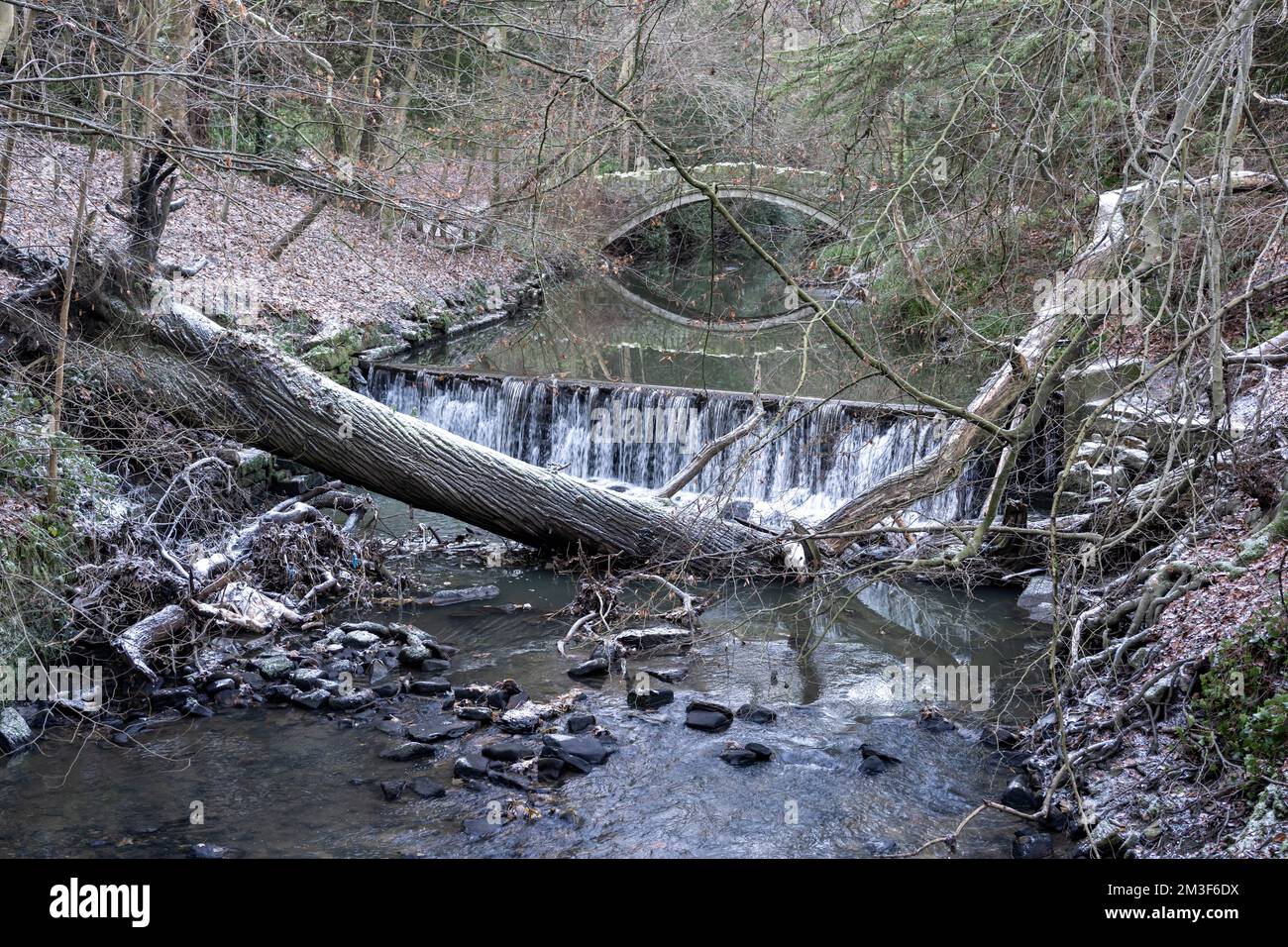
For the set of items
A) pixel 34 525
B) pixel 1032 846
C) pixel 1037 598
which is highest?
pixel 34 525

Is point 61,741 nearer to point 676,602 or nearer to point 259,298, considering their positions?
point 676,602

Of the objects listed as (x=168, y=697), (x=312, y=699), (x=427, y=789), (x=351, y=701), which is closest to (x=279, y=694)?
(x=312, y=699)

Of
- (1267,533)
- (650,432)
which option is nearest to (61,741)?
(1267,533)

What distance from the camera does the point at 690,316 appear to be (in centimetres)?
2164

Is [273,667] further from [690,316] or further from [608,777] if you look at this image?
[690,316]

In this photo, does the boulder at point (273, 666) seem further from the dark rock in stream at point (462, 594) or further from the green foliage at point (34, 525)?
the dark rock in stream at point (462, 594)

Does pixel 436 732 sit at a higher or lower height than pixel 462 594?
lower

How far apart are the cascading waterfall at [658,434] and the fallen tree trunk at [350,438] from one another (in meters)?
1.62

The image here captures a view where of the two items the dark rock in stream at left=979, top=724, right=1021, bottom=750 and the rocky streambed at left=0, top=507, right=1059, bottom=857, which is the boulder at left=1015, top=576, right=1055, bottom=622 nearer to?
the rocky streambed at left=0, top=507, right=1059, bottom=857

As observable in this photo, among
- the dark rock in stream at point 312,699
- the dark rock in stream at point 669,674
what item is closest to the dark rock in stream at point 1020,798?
the dark rock in stream at point 669,674

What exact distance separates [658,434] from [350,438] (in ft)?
14.5

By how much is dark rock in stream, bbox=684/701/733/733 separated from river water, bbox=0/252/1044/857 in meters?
0.06
